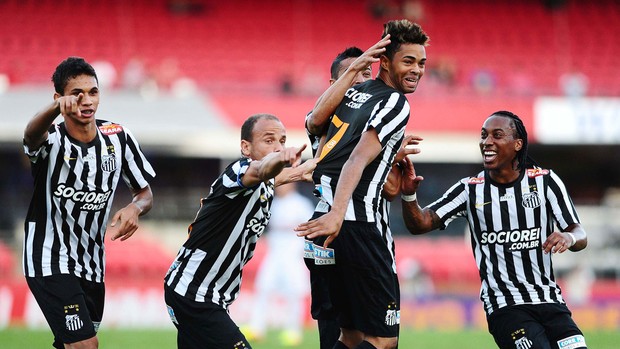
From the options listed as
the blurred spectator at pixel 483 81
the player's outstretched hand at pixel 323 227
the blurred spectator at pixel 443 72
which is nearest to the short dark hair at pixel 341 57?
the player's outstretched hand at pixel 323 227

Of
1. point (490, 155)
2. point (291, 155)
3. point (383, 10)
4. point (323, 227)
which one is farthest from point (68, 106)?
point (383, 10)

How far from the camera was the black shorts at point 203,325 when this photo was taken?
6449mm

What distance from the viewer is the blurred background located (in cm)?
1970

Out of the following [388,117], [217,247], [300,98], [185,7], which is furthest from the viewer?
[185,7]

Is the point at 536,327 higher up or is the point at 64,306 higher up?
the point at 64,306

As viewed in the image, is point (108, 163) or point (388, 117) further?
point (108, 163)

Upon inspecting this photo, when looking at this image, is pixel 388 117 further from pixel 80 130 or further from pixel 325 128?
pixel 80 130

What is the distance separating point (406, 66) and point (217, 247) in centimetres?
180

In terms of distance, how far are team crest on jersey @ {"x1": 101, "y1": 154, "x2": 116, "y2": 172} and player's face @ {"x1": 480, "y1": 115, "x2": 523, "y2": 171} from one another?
9.15ft

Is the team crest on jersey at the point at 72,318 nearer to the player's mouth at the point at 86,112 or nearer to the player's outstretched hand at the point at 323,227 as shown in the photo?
the player's mouth at the point at 86,112

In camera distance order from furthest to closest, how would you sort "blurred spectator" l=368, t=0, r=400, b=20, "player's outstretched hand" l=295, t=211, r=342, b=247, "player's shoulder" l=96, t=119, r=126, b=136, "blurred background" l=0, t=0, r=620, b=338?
1. "blurred spectator" l=368, t=0, r=400, b=20
2. "blurred background" l=0, t=0, r=620, b=338
3. "player's shoulder" l=96, t=119, r=126, b=136
4. "player's outstretched hand" l=295, t=211, r=342, b=247

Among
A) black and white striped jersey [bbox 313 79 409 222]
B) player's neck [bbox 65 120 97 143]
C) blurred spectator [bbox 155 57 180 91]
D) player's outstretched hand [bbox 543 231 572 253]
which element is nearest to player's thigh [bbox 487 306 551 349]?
player's outstretched hand [bbox 543 231 572 253]

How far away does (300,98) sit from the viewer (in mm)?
22672

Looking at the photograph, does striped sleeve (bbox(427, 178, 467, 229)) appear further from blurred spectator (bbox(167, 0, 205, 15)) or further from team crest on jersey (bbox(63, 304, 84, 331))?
blurred spectator (bbox(167, 0, 205, 15))
